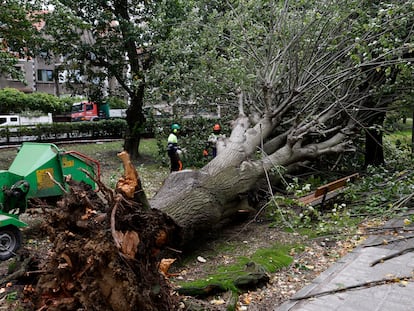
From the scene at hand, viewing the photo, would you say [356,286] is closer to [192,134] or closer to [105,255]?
[105,255]

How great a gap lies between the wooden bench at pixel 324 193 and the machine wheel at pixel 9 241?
4216mm

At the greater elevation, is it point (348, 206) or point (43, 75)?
point (43, 75)

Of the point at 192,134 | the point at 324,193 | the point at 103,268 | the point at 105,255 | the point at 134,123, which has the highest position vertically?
the point at 134,123

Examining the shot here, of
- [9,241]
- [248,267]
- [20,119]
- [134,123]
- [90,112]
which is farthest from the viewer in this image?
[90,112]

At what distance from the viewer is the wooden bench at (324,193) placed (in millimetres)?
6571

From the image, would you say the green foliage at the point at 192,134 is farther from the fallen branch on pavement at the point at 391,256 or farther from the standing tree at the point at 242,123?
the fallen branch on pavement at the point at 391,256

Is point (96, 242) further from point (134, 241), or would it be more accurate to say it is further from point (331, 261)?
point (331, 261)

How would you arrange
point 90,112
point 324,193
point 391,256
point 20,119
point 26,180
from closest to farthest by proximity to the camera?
point 391,256 → point 26,180 → point 324,193 → point 20,119 → point 90,112

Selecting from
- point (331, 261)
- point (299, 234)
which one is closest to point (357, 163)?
point (299, 234)

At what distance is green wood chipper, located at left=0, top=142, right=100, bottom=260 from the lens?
5.45m

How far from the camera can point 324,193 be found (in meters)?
6.73

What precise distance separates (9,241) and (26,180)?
94 cm

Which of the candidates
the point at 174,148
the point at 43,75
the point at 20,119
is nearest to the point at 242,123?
the point at 174,148

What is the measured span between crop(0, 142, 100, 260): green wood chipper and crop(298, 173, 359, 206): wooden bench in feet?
11.2
